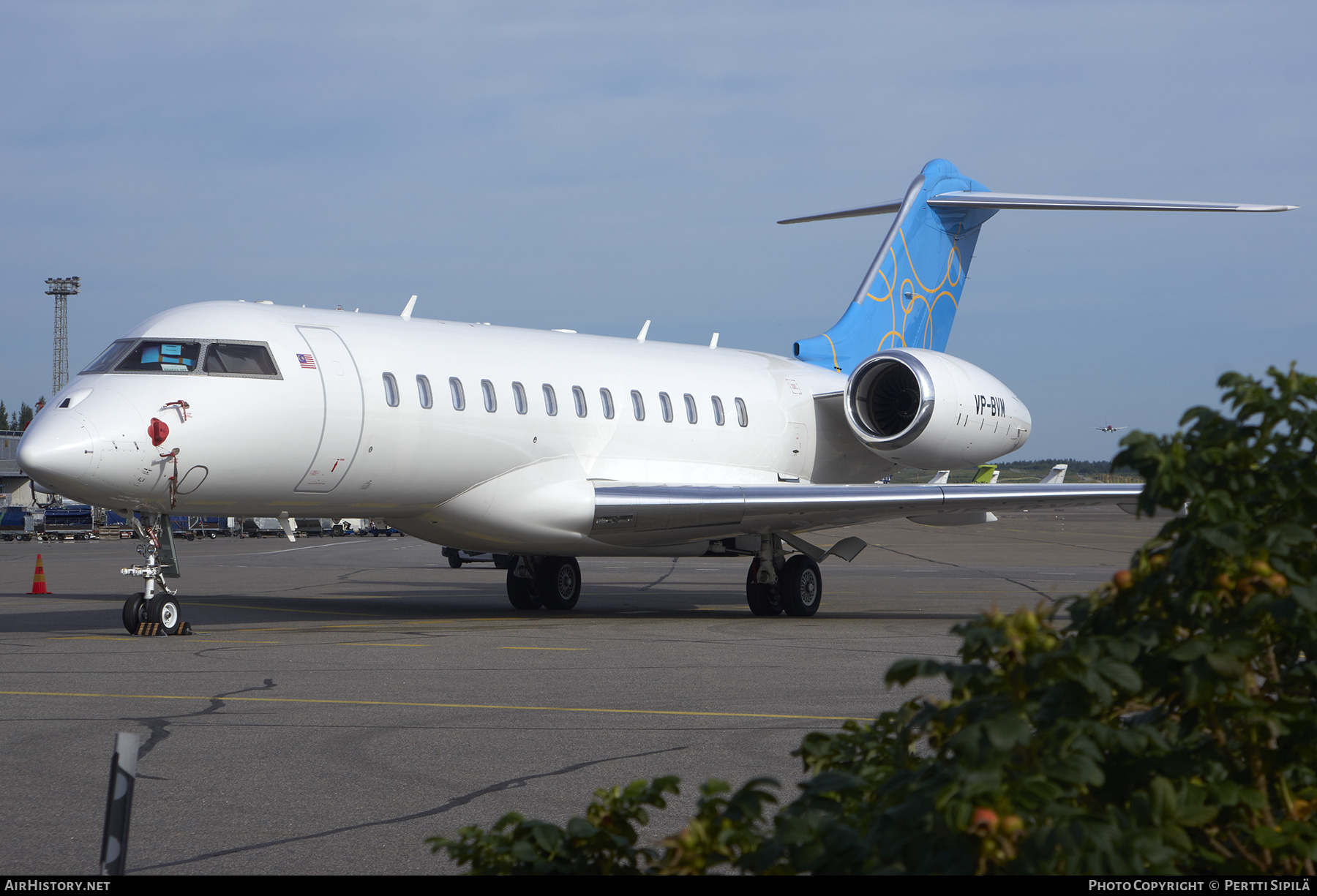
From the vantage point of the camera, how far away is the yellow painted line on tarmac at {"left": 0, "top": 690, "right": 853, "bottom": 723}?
26.7 ft

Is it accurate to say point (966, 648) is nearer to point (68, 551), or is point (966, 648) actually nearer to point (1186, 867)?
point (1186, 867)

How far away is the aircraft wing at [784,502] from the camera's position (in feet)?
50.4

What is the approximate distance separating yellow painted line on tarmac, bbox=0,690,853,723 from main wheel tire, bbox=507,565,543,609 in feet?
30.3

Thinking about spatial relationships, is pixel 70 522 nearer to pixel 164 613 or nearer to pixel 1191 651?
pixel 164 613

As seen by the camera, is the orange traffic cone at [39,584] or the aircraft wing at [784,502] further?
the orange traffic cone at [39,584]

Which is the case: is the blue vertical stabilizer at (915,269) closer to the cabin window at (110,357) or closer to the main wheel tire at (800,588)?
the main wheel tire at (800,588)

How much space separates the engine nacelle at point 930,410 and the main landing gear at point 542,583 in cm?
484

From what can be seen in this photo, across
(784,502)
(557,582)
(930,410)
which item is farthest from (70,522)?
(784,502)

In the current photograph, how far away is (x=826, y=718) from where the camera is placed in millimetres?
7863

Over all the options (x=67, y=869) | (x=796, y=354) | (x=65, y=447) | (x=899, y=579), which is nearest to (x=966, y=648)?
(x=67, y=869)

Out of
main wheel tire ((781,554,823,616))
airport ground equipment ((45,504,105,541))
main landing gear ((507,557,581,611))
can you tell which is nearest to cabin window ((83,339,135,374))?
main landing gear ((507,557,581,611))

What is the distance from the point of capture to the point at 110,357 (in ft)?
42.0

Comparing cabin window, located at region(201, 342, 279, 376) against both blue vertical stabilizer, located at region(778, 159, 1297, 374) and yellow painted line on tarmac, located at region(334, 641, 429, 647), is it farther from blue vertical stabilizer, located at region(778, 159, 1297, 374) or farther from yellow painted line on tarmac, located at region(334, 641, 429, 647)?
blue vertical stabilizer, located at region(778, 159, 1297, 374)

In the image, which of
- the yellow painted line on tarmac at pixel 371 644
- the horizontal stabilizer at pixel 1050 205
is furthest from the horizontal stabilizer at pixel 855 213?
the yellow painted line on tarmac at pixel 371 644
